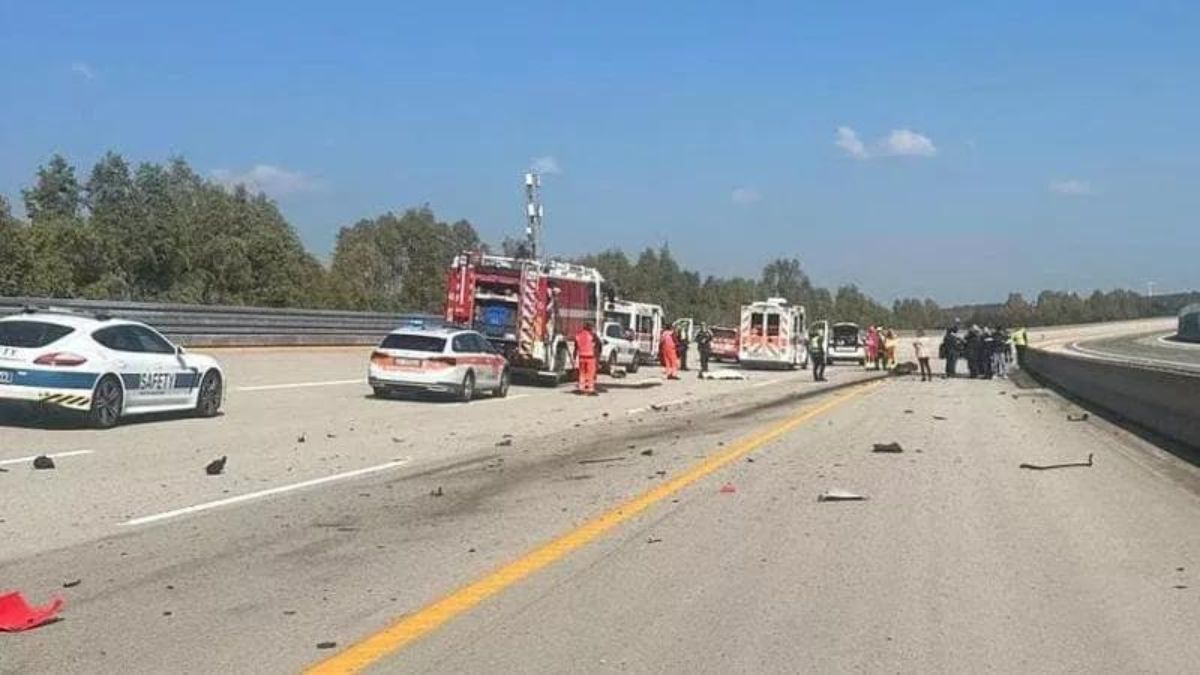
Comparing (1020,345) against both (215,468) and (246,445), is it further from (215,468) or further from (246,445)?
(215,468)

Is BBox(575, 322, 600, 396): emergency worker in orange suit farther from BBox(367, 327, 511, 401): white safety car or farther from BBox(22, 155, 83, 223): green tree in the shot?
BBox(22, 155, 83, 223): green tree

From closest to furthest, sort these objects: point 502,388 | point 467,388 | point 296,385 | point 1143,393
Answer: point 1143,393 → point 467,388 → point 296,385 → point 502,388

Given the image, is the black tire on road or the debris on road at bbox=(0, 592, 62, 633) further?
the black tire on road

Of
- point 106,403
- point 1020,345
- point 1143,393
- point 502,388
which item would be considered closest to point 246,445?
point 106,403

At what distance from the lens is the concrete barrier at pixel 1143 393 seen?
16844 millimetres

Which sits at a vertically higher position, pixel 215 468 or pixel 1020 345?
pixel 1020 345

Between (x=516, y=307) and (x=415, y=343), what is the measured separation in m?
6.92

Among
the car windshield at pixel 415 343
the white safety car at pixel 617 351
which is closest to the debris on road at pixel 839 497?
the car windshield at pixel 415 343

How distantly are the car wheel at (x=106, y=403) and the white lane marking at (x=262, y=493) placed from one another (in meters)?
4.74

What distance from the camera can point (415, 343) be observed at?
81.1 feet

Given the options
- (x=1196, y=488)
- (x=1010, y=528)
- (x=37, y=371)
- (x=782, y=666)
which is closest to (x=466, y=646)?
(x=782, y=666)

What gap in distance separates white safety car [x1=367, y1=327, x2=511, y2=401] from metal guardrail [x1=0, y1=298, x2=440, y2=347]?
7805 millimetres

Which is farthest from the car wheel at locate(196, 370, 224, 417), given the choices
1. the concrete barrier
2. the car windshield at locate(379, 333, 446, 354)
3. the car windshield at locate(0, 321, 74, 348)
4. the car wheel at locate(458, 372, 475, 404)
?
the concrete barrier

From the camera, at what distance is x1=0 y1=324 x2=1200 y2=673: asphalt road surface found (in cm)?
615
